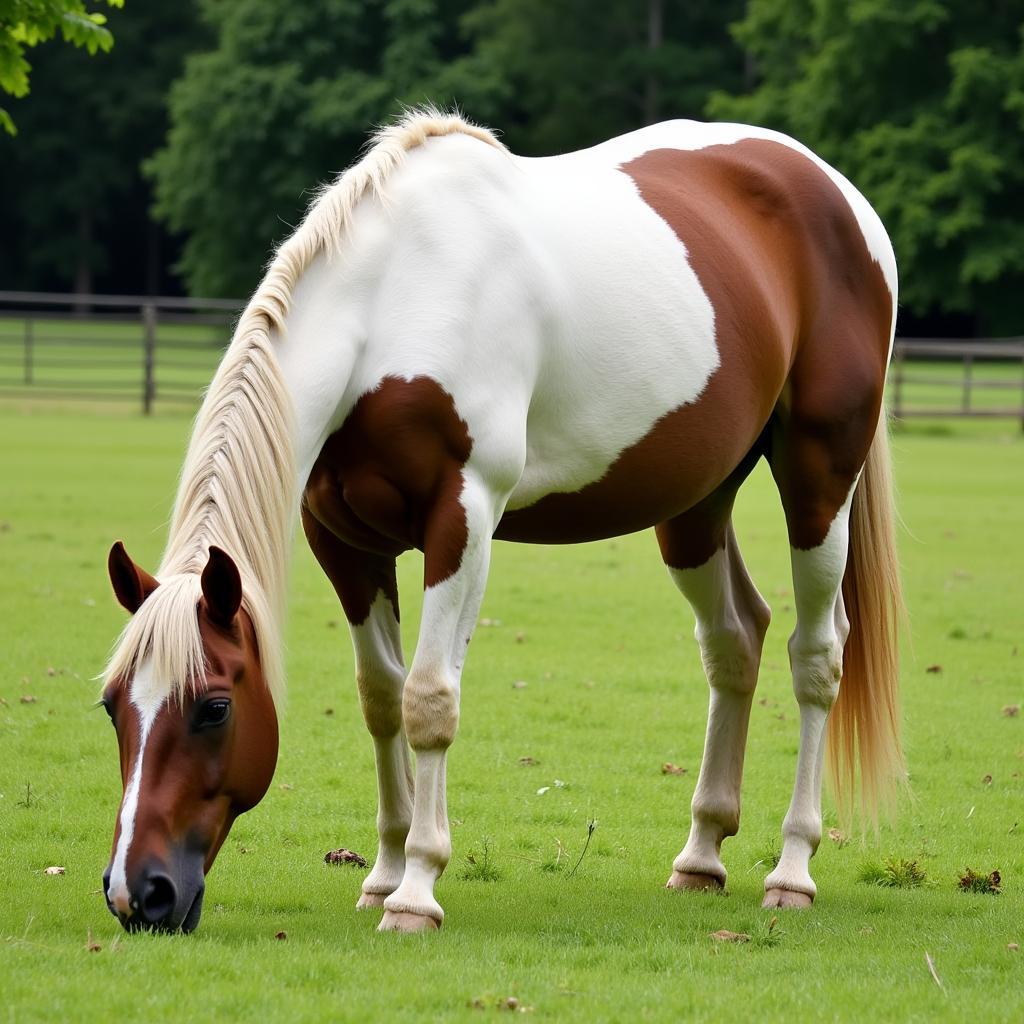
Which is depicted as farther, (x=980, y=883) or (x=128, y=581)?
(x=980, y=883)

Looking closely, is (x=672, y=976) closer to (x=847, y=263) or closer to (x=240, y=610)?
(x=240, y=610)

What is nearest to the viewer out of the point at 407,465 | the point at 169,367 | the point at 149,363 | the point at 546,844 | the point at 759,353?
the point at 407,465

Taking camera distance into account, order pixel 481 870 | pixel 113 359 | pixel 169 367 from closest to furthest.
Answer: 1. pixel 481 870
2. pixel 169 367
3. pixel 113 359

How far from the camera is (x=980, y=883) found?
15.5 feet

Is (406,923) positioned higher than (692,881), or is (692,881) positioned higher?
(406,923)

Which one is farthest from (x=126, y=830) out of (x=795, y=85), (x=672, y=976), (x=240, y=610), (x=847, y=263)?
(x=795, y=85)

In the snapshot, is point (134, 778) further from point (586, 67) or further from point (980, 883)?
point (586, 67)

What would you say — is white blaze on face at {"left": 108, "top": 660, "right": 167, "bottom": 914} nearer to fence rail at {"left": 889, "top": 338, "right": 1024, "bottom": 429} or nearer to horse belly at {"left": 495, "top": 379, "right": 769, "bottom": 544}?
horse belly at {"left": 495, "top": 379, "right": 769, "bottom": 544}

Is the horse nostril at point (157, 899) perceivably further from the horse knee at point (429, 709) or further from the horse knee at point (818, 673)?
the horse knee at point (818, 673)

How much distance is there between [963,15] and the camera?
42375 mm

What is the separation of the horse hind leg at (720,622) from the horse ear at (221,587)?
1.93 meters

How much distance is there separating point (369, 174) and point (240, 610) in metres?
1.22

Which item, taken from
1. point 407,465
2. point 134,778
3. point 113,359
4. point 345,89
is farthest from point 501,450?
point 345,89

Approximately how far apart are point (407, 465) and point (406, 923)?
114 centimetres
